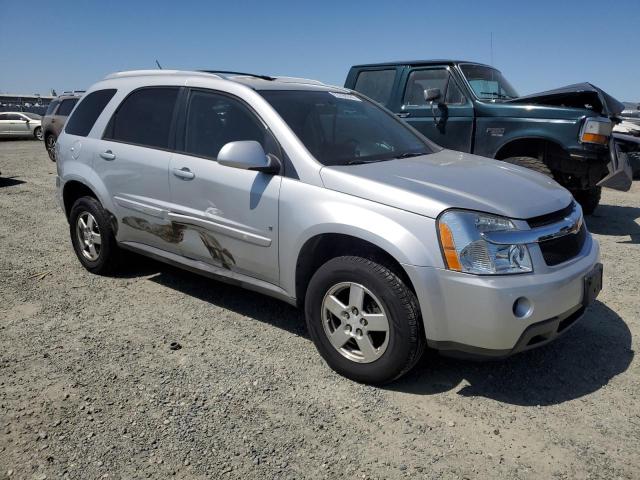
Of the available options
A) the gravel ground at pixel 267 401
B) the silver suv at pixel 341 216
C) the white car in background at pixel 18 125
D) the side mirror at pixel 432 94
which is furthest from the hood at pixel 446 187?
the white car in background at pixel 18 125

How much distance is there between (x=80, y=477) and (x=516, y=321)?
2.14m

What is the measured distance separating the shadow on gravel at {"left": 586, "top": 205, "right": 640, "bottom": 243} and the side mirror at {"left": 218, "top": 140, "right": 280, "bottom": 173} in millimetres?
4969

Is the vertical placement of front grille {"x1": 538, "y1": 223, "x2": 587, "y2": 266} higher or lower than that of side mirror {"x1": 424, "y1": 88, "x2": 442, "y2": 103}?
lower

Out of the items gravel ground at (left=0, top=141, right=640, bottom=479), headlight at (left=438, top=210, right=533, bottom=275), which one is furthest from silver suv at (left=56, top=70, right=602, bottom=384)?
gravel ground at (left=0, top=141, right=640, bottom=479)

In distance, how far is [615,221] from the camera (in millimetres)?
7559

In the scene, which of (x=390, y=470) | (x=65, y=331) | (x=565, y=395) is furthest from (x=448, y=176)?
(x=65, y=331)

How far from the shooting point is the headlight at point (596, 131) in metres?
6.21

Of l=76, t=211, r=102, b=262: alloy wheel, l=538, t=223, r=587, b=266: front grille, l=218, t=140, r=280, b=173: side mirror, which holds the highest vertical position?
l=218, t=140, r=280, b=173: side mirror

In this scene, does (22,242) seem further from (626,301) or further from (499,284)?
(626,301)

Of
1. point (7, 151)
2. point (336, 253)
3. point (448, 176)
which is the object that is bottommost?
point (7, 151)

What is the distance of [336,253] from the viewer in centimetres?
327

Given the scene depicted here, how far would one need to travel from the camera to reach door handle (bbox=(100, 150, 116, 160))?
447cm

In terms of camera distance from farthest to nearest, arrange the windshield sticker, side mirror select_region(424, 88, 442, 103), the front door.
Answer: side mirror select_region(424, 88, 442, 103) < the windshield sticker < the front door

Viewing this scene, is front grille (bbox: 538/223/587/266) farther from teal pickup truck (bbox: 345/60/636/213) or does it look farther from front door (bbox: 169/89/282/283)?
teal pickup truck (bbox: 345/60/636/213)
